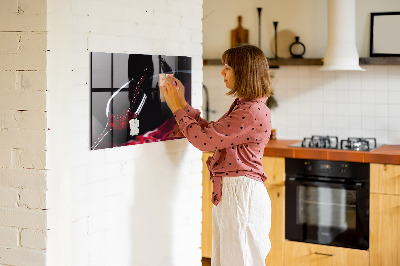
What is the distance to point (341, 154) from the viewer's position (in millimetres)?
4164

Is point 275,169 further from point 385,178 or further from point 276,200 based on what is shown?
point 385,178

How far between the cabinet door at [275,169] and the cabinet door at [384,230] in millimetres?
660

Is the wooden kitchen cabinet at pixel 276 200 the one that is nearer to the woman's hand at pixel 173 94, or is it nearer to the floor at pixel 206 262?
the floor at pixel 206 262

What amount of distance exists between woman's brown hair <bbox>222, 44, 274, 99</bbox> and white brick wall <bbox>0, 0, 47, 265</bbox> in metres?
0.94

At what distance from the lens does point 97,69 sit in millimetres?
2494

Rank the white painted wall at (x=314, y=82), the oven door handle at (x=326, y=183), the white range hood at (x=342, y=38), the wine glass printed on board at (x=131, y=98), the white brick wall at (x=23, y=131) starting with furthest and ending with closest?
the white painted wall at (x=314, y=82) < the white range hood at (x=342, y=38) < the oven door handle at (x=326, y=183) < the wine glass printed on board at (x=131, y=98) < the white brick wall at (x=23, y=131)

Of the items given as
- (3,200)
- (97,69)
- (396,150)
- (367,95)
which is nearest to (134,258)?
(3,200)

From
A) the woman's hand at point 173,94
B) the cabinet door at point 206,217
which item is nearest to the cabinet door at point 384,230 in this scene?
the cabinet door at point 206,217

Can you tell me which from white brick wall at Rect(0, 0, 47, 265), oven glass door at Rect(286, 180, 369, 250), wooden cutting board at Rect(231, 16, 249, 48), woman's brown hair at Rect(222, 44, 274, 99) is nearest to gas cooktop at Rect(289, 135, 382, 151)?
oven glass door at Rect(286, 180, 369, 250)

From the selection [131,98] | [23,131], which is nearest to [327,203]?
[131,98]

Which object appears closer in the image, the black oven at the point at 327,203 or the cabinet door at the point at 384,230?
the cabinet door at the point at 384,230

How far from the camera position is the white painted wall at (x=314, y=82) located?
15.4 ft

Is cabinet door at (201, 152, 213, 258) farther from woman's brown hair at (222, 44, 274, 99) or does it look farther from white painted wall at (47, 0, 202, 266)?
woman's brown hair at (222, 44, 274, 99)

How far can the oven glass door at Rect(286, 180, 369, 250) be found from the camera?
13.7 ft
